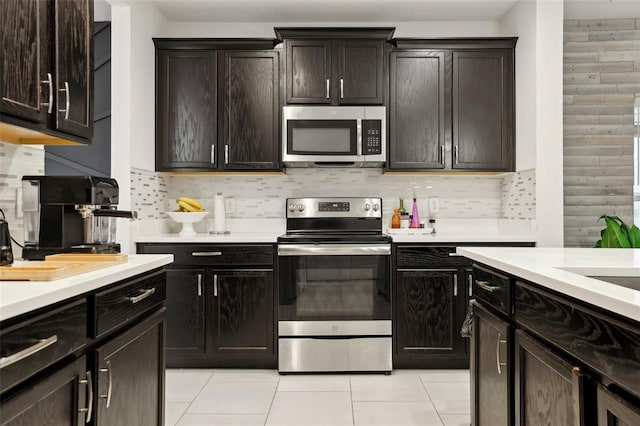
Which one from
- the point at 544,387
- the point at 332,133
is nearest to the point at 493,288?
the point at 544,387

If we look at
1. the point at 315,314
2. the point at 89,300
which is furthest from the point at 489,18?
the point at 89,300

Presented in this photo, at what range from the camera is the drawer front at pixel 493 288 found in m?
1.61

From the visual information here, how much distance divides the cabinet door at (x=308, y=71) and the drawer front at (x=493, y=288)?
190 cm

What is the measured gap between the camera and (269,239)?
3.08 meters

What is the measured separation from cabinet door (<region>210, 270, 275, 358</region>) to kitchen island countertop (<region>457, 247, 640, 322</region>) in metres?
1.52

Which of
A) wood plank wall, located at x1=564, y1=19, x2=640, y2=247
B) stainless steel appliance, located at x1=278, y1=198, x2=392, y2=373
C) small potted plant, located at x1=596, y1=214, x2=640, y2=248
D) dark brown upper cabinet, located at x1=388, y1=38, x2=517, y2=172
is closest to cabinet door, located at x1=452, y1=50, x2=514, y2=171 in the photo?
dark brown upper cabinet, located at x1=388, y1=38, x2=517, y2=172

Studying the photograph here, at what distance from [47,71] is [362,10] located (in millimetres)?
2520

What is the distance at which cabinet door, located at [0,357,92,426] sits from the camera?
3.07 feet

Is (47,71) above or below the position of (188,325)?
above

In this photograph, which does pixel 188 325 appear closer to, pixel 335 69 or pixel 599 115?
pixel 335 69

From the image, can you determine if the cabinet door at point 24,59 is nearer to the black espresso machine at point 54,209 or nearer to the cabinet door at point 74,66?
the cabinet door at point 74,66

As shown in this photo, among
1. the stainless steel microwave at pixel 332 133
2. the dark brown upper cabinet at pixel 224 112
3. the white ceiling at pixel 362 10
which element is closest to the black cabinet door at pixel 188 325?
the dark brown upper cabinet at pixel 224 112

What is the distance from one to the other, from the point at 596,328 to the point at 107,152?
343 centimetres

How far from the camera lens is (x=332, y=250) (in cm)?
306
